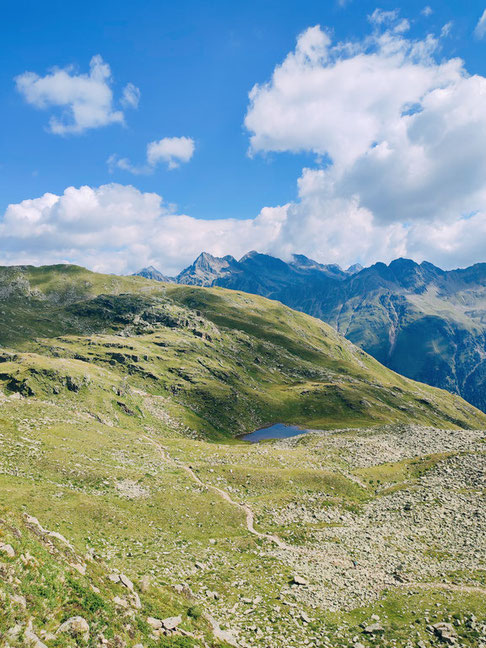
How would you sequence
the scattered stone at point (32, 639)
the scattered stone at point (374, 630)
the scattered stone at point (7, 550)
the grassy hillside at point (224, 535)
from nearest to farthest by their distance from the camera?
1. the scattered stone at point (32, 639)
2. the scattered stone at point (7, 550)
3. the grassy hillside at point (224, 535)
4. the scattered stone at point (374, 630)

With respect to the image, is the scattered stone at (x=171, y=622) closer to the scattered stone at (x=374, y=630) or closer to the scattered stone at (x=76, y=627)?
the scattered stone at (x=76, y=627)

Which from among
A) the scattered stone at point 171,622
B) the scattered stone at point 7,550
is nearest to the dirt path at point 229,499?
the scattered stone at point 171,622

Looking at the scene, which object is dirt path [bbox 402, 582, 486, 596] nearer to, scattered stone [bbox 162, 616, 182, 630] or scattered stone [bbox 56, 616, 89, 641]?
scattered stone [bbox 162, 616, 182, 630]

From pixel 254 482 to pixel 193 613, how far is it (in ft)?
114

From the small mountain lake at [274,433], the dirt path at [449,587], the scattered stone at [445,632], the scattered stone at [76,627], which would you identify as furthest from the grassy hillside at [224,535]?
the small mountain lake at [274,433]

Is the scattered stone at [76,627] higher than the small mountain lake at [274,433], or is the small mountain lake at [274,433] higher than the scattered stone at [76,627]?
the scattered stone at [76,627]

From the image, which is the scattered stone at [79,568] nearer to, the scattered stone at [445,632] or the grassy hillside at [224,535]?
the grassy hillside at [224,535]

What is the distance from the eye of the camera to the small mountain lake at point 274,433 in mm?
124512

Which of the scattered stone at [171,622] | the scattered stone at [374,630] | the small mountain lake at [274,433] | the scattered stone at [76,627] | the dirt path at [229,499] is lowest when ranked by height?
the small mountain lake at [274,433]

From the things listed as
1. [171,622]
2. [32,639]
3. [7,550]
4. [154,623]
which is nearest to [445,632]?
[171,622]

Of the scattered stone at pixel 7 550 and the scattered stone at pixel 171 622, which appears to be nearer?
the scattered stone at pixel 7 550

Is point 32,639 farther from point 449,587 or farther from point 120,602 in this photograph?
point 449,587

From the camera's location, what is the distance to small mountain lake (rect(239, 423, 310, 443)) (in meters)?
125

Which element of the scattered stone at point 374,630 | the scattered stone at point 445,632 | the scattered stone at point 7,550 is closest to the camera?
the scattered stone at point 7,550
